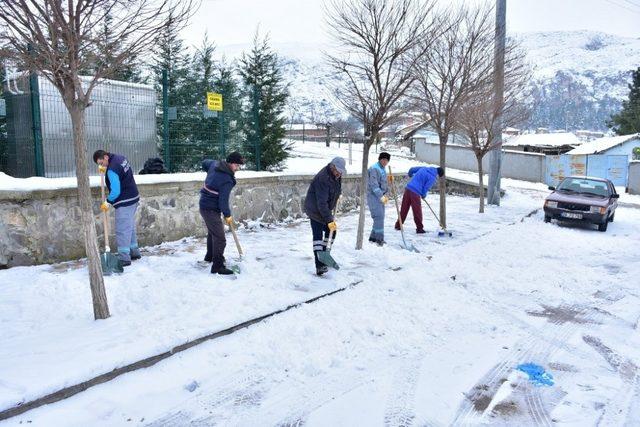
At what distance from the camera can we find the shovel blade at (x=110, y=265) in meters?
6.10

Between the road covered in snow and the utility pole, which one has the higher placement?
the utility pole

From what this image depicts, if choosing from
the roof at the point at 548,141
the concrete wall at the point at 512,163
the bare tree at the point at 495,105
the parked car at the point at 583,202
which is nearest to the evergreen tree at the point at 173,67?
the bare tree at the point at 495,105

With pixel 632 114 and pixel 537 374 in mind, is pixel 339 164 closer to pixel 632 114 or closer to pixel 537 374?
pixel 537 374

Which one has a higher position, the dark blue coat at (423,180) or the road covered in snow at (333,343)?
the dark blue coat at (423,180)

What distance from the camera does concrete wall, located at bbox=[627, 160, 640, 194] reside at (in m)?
22.4

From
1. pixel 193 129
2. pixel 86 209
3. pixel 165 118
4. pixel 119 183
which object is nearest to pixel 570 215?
pixel 193 129

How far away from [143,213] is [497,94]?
30.6ft

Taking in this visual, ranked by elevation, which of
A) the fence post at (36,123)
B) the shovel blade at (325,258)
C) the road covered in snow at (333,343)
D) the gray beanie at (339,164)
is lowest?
the road covered in snow at (333,343)

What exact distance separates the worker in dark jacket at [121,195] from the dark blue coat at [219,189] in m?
1.07

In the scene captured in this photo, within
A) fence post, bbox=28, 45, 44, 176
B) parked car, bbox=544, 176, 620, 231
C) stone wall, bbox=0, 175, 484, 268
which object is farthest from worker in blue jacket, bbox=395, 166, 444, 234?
fence post, bbox=28, 45, 44, 176

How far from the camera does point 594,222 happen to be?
1201cm

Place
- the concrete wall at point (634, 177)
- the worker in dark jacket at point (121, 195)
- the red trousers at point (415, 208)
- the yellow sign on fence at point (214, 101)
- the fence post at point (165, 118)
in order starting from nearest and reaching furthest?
the worker in dark jacket at point (121, 195), the fence post at point (165, 118), the yellow sign on fence at point (214, 101), the red trousers at point (415, 208), the concrete wall at point (634, 177)

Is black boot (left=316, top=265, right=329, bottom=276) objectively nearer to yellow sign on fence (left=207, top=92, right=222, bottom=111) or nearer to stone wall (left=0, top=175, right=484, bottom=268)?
stone wall (left=0, top=175, right=484, bottom=268)

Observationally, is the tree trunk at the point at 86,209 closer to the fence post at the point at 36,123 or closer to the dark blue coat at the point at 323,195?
the dark blue coat at the point at 323,195
